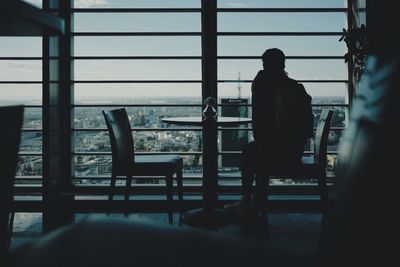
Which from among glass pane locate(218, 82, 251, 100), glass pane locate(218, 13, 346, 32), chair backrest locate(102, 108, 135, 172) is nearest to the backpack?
chair backrest locate(102, 108, 135, 172)

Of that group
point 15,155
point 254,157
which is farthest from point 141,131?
point 15,155

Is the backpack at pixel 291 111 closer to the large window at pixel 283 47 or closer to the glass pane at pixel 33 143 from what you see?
the large window at pixel 283 47

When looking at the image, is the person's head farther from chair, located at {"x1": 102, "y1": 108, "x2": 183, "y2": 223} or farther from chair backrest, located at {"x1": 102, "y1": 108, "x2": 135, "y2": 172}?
chair backrest, located at {"x1": 102, "y1": 108, "x2": 135, "y2": 172}

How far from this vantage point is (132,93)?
466 cm

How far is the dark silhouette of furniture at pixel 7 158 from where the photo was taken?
0.93 m

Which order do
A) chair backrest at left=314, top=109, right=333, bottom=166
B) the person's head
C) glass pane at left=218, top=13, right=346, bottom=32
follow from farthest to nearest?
glass pane at left=218, top=13, right=346, bottom=32 → chair backrest at left=314, top=109, right=333, bottom=166 → the person's head

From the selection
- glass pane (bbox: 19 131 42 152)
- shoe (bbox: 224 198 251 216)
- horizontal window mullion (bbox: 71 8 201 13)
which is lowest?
shoe (bbox: 224 198 251 216)

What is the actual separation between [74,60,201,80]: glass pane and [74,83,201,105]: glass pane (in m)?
0.09

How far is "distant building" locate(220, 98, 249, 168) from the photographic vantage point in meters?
4.60

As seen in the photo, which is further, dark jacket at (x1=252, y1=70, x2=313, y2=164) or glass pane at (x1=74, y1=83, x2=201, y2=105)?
glass pane at (x1=74, y1=83, x2=201, y2=105)

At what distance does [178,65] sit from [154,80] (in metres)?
0.33

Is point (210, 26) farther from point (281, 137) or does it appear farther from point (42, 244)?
point (42, 244)

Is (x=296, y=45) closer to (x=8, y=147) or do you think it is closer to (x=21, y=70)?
(x=21, y=70)

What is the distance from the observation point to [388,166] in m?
0.51
